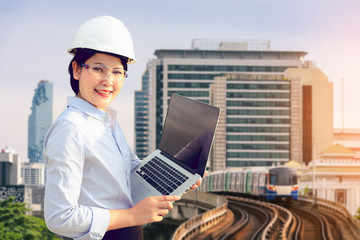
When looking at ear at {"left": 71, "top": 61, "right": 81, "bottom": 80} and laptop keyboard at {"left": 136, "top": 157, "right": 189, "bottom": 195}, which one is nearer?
laptop keyboard at {"left": 136, "top": 157, "right": 189, "bottom": 195}

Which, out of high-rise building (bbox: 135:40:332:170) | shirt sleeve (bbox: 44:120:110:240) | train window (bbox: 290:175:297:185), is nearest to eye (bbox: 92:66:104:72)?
shirt sleeve (bbox: 44:120:110:240)

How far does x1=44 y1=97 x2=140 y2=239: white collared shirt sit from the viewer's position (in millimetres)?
3559

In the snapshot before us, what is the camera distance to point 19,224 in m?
55.6

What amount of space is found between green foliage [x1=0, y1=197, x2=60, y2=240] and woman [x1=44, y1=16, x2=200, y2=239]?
1914 inches

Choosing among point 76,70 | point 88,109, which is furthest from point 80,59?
point 88,109

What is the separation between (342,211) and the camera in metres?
46.0

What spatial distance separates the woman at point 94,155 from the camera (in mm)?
3570

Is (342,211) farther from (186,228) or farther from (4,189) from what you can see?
(4,189)

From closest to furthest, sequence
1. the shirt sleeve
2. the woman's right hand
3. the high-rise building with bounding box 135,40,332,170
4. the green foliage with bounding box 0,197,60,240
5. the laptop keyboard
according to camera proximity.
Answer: the shirt sleeve
the woman's right hand
the laptop keyboard
the green foliage with bounding box 0,197,60,240
the high-rise building with bounding box 135,40,332,170

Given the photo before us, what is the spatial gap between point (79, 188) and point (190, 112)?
992mm

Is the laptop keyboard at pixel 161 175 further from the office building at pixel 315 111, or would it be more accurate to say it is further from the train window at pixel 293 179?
the office building at pixel 315 111

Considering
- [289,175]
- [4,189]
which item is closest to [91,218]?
[289,175]

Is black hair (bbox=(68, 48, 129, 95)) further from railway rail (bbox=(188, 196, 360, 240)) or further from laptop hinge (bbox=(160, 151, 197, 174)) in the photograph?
railway rail (bbox=(188, 196, 360, 240))

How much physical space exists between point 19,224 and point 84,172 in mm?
54334
